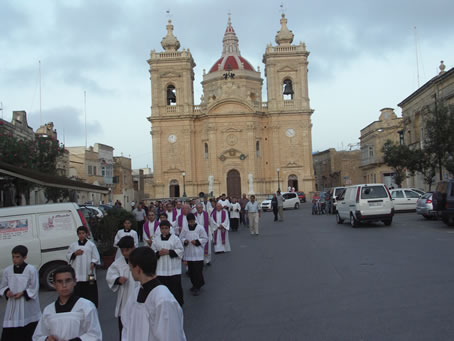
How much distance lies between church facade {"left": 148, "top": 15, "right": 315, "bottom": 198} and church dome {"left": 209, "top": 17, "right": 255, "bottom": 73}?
9.64 metres

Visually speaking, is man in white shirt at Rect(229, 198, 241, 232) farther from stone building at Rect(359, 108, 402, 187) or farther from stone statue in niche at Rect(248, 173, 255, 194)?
stone building at Rect(359, 108, 402, 187)

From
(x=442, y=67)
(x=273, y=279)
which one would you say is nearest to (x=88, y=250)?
(x=273, y=279)

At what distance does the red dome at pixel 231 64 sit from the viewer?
6438 centimetres

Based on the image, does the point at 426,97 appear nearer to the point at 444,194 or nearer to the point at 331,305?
the point at 444,194

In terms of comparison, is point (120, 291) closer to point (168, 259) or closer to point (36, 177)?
point (168, 259)

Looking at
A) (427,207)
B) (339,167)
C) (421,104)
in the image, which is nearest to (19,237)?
(427,207)

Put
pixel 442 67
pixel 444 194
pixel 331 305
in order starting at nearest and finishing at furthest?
pixel 331 305, pixel 444 194, pixel 442 67

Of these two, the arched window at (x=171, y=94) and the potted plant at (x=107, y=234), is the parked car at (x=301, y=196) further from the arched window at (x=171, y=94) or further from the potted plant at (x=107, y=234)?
the potted plant at (x=107, y=234)

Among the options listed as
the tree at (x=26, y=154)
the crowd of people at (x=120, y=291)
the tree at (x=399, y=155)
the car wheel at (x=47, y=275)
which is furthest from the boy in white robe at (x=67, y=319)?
the tree at (x=399, y=155)

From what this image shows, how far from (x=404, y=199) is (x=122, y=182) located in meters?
39.0

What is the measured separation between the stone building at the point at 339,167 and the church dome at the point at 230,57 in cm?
1737

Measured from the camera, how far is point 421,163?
30.1m

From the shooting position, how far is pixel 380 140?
5222 cm

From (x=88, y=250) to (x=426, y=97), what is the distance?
35009mm
